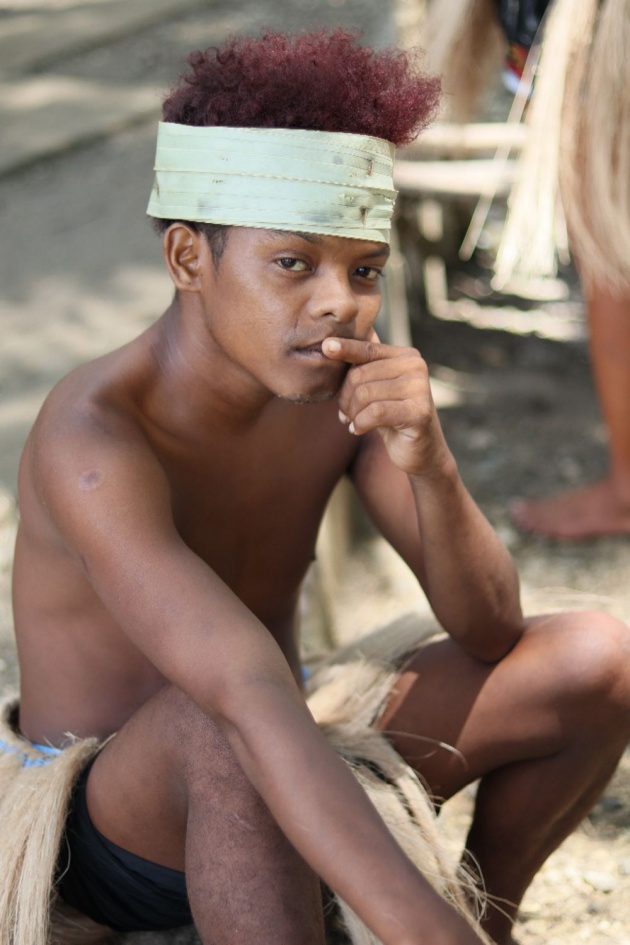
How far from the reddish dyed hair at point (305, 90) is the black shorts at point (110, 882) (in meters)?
0.95

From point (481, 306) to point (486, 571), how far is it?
3.48 m

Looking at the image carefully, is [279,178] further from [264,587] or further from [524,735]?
[524,735]

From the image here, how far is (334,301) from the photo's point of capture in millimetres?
1638

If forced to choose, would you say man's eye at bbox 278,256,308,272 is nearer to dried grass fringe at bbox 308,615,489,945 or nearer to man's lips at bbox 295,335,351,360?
man's lips at bbox 295,335,351,360

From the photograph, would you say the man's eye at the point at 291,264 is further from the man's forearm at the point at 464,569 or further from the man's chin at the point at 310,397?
the man's forearm at the point at 464,569

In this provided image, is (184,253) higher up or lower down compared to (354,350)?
higher up

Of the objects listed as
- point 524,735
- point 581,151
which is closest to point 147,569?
point 524,735

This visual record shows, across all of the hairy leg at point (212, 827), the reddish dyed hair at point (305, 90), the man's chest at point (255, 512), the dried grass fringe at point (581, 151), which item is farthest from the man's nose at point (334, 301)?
the dried grass fringe at point (581, 151)

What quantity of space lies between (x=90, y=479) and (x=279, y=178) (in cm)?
47

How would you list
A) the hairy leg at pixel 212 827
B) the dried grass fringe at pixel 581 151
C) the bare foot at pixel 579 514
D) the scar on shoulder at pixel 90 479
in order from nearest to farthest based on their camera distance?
1. the hairy leg at pixel 212 827
2. the scar on shoulder at pixel 90 479
3. the dried grass fringe at pixel 581 151
4. the bare foot at pixel 579 514

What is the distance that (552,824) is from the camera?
1.86 meters

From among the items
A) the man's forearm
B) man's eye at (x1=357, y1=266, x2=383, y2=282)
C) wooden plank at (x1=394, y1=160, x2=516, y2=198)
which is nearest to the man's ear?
man's eye at (x1=357, y1=266, x2=383, y2=282)

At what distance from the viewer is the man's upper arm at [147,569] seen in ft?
4.85

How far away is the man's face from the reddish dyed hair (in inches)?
6.2
